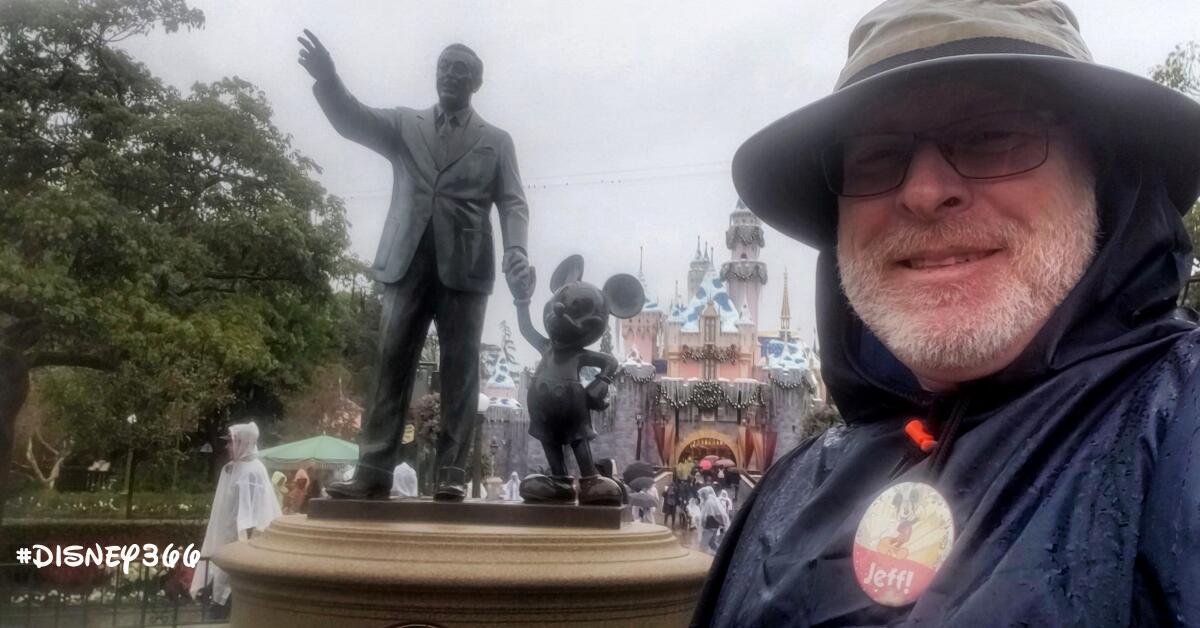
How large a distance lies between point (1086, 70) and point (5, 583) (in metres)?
11.6

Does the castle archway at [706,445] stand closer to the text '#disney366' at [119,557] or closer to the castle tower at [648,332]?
the castle tower at [648,332]

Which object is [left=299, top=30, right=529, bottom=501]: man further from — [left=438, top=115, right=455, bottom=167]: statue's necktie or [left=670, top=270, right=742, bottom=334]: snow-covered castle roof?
[left=670, top=270, right=742, bottom=334]: snow-covered castle roof

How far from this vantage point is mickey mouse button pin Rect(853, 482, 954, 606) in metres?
1.30

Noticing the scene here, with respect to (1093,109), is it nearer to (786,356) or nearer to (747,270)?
(786,356)

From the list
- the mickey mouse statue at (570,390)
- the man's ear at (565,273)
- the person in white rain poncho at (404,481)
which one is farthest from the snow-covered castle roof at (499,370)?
the mickey mouse statue at (570,390)

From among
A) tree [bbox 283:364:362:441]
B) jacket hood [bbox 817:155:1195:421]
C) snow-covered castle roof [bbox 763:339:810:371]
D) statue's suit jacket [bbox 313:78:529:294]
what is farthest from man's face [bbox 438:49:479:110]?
snow-covered castle roof [bbox 763:339:810:371]

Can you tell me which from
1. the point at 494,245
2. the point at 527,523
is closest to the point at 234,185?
the point at 494,245

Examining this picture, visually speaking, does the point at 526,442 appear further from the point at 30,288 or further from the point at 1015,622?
the point at 1015,622

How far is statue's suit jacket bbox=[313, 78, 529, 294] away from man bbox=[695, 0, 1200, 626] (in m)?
3.36

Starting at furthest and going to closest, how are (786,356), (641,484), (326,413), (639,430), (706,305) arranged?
1. (706,305)
2. (786,356)
3. (639,430)
4. (326,413)
5. (641,484)

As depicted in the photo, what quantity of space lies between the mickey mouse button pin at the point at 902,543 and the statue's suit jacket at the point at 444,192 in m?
3.72

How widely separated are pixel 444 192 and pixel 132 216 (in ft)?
38.8

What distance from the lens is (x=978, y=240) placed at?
1464mm

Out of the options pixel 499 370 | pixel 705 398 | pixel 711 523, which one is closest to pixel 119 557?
pixel 711 523
